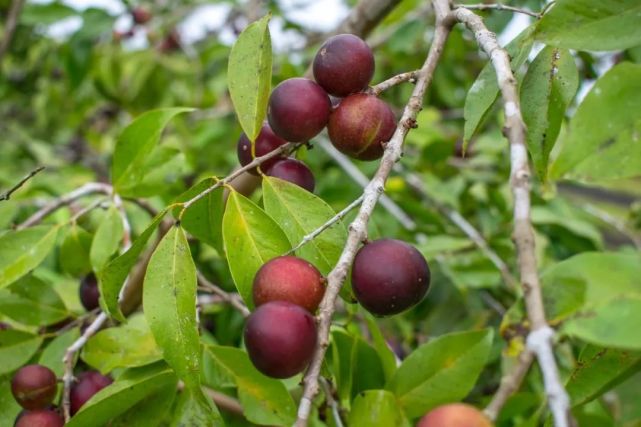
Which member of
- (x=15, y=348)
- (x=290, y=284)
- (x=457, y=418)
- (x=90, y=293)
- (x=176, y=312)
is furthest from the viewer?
(x=90, y=293)

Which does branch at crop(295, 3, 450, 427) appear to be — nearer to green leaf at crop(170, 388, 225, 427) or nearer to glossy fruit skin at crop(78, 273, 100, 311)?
green leaf at crop(170, 388, 225, 427)

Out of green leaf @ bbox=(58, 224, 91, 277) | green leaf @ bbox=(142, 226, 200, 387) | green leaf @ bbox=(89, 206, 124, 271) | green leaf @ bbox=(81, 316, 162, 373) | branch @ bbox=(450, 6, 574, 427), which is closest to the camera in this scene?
branch @ bbox=(450, 6, 574, 427)

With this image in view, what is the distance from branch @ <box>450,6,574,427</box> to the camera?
0.53 meters

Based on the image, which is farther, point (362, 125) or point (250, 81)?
point (250, 81)

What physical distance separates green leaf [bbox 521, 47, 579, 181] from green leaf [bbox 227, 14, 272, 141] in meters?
0.36

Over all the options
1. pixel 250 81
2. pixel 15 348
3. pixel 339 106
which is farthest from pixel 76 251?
pixel 339 106

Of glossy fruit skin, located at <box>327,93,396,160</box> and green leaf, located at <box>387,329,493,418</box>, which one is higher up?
glossy fruit skin, located at <box>327,93,396,160</box>

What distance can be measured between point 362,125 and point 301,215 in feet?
0.48

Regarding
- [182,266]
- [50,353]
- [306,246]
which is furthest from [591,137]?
[50,353]

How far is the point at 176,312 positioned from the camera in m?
0.87

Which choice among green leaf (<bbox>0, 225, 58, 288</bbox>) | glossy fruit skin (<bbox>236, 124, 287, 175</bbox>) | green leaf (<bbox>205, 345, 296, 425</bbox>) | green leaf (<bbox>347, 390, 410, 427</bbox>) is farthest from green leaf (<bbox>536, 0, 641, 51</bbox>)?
green leaf (<bbox>0, 225, 58, 288</bbox>)

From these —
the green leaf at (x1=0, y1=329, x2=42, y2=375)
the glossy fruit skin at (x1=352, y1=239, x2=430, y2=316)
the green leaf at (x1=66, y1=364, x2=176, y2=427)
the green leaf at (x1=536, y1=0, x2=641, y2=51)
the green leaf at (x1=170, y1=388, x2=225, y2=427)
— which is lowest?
the green leaf at (x1=0, y1=329, x2=42, y2=375)

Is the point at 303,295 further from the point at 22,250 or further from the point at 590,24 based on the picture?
the point at 22,250

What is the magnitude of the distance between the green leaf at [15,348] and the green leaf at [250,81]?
1.86ft
